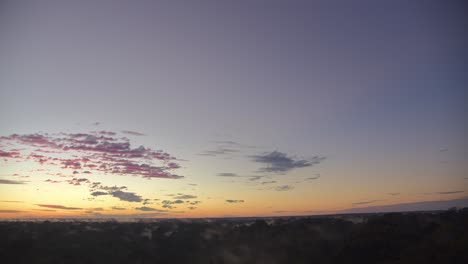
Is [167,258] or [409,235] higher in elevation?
[409,235]

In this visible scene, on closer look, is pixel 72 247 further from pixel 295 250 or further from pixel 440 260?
pixel 440 260

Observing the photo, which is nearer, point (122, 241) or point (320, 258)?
point (320, 258)

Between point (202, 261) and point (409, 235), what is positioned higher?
point (409, 235)

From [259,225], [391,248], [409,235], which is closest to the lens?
[391,248]

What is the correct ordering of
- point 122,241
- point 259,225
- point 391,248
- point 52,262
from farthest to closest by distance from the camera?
1. point 259,225
2. point 122,241
3. point 52,262
4. point 391,248

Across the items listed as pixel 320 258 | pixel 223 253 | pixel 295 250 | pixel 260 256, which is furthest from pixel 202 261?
pixel 320 258

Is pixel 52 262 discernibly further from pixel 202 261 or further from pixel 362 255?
pixel 362 255

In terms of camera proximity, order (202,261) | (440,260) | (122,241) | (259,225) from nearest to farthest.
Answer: (440,260)
(202,261)
(122,241)
(259,225)

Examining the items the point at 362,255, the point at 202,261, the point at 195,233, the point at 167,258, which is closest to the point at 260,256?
the point at 202,261

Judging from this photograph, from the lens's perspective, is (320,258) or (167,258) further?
(167,258)
